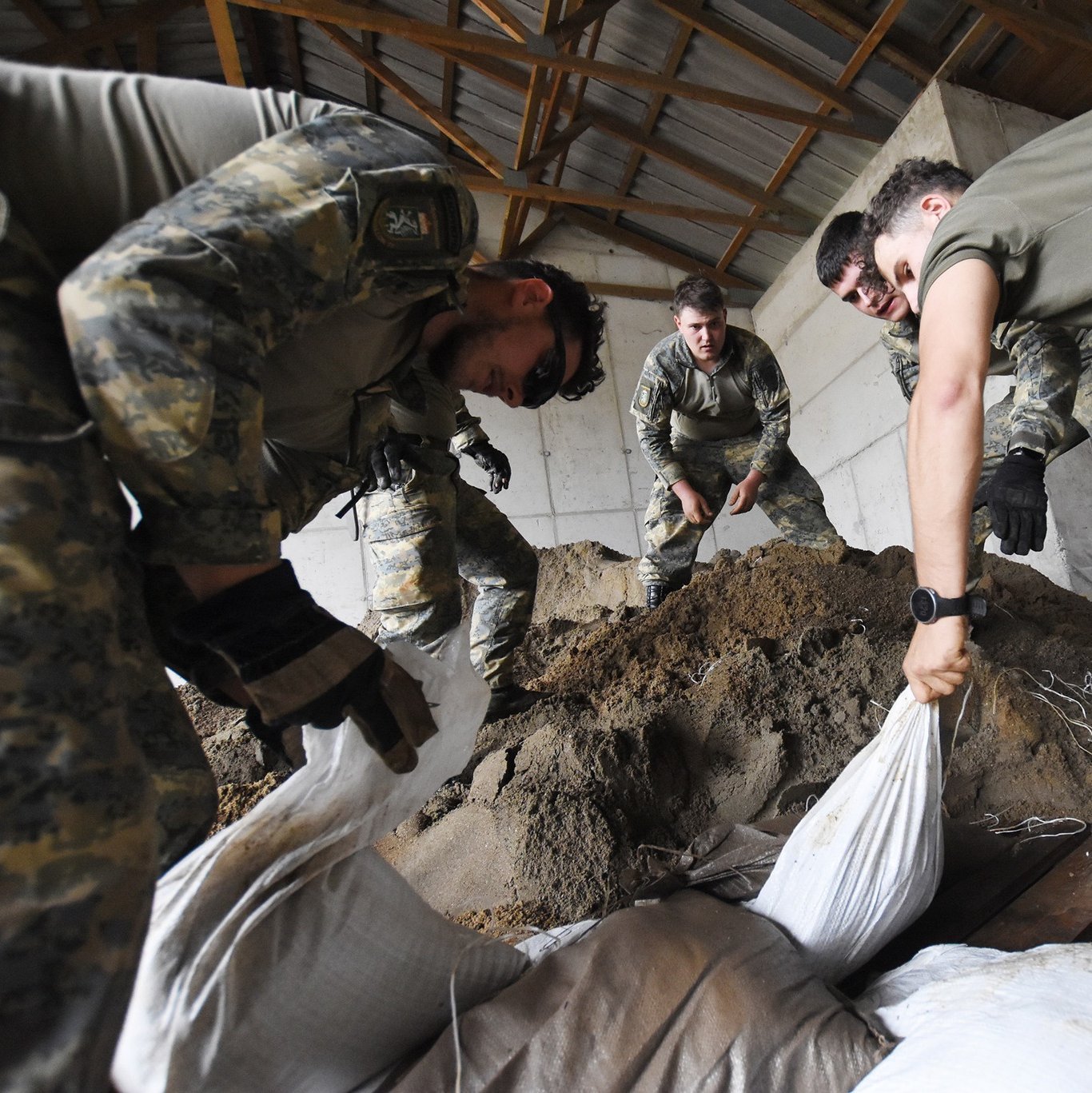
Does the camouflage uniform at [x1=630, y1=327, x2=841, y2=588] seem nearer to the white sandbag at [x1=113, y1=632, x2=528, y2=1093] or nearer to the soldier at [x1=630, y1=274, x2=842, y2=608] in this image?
the soldier at [x1=630, y1=274, x2=842, y2=608]

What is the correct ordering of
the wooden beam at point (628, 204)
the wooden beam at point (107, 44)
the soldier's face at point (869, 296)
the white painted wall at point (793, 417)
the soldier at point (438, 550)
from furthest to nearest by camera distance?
the wooden beam at point (628, 204) < the wooden beam at point (107, 44) < the white painted wall at point (793, 417) < the soldier's face at point (869, 296) < the soldier at point (438, 550)

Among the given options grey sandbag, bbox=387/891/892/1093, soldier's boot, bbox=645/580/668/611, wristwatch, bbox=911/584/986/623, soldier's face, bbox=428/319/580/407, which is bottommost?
grey sandbag, bbox=387/891/892/1093

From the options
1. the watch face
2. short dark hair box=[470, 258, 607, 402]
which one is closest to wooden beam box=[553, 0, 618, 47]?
short dark hair box=[470, 258, 607, 402]

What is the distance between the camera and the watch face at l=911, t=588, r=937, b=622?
3.35 feet

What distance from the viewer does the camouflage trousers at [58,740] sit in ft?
1.57

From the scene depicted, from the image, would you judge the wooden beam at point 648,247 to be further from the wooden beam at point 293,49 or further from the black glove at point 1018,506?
the black glove at point 1018,506

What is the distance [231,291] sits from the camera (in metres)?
0.73

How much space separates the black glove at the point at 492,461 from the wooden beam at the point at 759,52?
3.21 meters

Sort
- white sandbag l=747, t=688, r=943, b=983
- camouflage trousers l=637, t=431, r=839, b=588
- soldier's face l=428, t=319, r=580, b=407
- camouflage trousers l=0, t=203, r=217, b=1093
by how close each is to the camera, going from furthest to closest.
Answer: camouflage trousers l=637, t=431, r=839, b=588 → soldier's face l=428, t=319, r=580, b=407 → white sandbag l=747, t=688, r=943, b=983 → camouflage trousers l=0, t=203, r=217, b=1093

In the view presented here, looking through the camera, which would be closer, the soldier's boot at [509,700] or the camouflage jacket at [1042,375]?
the camouflage jacket at [1042,375]

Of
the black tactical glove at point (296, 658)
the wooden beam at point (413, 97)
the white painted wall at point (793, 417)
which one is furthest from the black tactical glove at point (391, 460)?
the wooden beam at point (413, 97)

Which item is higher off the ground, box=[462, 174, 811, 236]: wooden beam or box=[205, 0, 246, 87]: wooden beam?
box=[205, 0, 246, 87]: wooden beam

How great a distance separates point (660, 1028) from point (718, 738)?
1.08m

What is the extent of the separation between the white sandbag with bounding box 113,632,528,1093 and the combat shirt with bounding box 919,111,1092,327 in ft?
3.41
